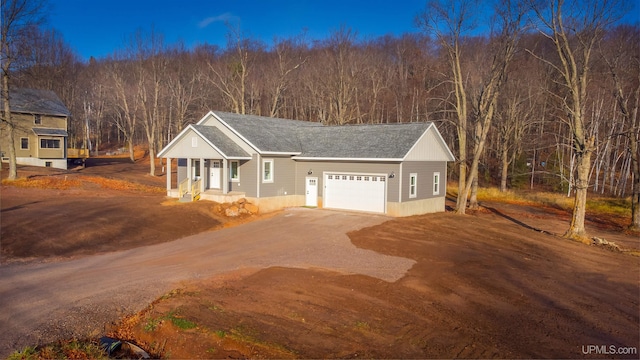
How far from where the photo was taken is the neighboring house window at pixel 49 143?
43.5m

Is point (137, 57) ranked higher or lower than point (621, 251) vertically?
higher

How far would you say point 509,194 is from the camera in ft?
128

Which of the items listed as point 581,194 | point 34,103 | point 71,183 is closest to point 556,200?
point 581,194

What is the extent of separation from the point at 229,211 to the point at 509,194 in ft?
89.5

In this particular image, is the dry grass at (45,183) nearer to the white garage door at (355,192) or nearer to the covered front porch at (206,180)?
the covered front porch at (206,180)

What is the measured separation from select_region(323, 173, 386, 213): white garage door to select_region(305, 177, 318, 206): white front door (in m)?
0.69

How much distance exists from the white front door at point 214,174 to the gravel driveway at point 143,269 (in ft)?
20.6

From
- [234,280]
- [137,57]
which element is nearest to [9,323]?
[234,280]

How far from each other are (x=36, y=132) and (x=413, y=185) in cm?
3798

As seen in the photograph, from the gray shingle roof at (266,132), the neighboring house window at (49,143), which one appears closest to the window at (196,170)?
the gray shingle roof at (266,132)

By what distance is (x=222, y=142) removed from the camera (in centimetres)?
2422

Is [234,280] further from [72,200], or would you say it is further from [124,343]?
[72,200]

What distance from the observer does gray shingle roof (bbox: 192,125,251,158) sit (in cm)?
2348

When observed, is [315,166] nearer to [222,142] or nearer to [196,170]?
[222,142]
